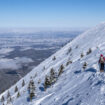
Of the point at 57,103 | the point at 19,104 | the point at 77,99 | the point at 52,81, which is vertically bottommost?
the point at 19,104

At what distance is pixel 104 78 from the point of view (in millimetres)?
20844

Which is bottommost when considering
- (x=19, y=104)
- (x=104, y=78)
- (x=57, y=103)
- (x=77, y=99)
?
(x=19, y=104)

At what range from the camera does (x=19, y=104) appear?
3694cm

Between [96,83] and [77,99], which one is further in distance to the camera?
[96,83]

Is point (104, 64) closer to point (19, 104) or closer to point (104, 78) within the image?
point (104, 78)

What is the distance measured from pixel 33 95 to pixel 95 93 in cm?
2089

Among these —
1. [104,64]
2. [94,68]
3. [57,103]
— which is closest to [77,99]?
[57,103]

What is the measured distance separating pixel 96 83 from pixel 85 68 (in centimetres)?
1217

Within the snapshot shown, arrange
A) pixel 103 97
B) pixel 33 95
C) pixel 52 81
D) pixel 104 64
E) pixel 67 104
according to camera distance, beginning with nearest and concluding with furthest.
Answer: pixel 103 97 < pixel 67 104 < pixel 104 64 < pixel 33 95 < pixel 52 81

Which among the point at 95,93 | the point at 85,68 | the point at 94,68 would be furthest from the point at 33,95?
the point at 95,93

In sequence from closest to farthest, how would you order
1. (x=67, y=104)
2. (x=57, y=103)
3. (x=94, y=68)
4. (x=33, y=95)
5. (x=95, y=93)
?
(x=95, y=93) < (x=67, y=104) < (x=57, y=103) < (x=94, y=68) < (x=33, y=95)

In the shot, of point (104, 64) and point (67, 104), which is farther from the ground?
point (104, 64)

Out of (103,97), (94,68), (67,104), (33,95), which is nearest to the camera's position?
(103,97)

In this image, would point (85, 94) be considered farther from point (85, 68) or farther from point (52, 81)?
point (52, 81)
